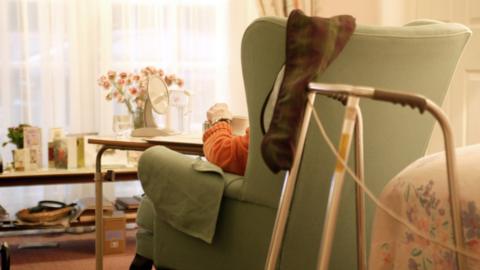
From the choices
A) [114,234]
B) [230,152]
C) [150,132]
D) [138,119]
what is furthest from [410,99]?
[114,234]

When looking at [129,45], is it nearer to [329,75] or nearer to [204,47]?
[204,47]

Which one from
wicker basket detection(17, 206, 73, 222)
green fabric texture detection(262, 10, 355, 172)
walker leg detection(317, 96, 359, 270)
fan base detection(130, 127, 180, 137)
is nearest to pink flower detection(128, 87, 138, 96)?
fan base detection(130, 127, 180, 137)

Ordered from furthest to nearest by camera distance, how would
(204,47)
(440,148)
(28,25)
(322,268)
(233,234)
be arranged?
1. (204,47)
2. (28,25)
3. (440,148)
4. (233,234)
5. (322,268)

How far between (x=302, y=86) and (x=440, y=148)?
8.90ft

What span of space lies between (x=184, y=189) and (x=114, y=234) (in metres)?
1.51

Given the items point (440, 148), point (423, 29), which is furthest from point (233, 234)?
point (440, 148)

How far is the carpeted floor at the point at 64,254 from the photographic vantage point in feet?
11.4

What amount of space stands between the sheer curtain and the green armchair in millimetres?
2213

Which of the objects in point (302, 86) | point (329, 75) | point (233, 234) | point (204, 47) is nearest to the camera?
point (302, 86)

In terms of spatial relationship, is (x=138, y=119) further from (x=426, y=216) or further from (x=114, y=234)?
(x=426, y=216)

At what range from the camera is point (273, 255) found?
4.68 ft

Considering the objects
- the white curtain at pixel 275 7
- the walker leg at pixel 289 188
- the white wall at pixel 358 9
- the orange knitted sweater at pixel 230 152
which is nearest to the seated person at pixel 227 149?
the orange knitted sweater at pixel 230 152

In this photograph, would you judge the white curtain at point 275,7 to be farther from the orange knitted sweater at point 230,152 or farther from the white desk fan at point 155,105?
the orange knitted sweater at point 230,152

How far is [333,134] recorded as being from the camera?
1979 mm
